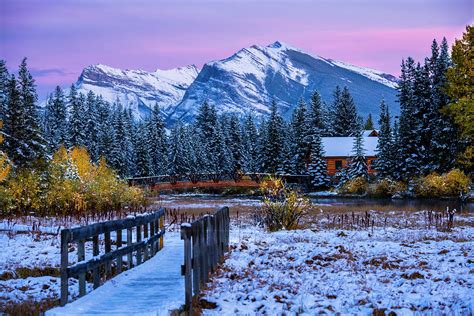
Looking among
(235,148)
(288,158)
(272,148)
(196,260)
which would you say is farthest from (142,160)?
(196,260)

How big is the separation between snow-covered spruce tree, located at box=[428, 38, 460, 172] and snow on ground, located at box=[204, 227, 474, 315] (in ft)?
131

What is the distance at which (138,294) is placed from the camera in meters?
10.3

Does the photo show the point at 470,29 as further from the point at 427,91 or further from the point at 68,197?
the point at 68,197

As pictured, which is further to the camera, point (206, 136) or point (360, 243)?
point (206, 136)

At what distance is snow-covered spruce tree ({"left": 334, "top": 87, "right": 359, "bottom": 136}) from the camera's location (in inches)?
3853

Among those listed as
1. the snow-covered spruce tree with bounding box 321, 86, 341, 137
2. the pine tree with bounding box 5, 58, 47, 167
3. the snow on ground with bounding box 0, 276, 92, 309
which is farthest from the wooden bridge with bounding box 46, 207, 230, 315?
the snow-covered spruce tree with bounding box 321, 86, 341, 137

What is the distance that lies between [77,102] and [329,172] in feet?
140

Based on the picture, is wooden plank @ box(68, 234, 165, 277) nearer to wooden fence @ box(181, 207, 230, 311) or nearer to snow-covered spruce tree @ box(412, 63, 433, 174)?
wooden fence @ box(181, 207, 230, 311)

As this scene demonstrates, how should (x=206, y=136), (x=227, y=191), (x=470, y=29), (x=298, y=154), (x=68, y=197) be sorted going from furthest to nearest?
(x=206, y=136)
(x=298, y=154)
(x=227, y=191)
(x=470, y=29)
(x=68, y=197)

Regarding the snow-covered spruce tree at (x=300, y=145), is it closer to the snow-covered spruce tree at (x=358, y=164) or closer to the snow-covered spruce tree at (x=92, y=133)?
the snow-covered spruce tree at (x=358, y=164)

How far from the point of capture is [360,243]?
17.5m

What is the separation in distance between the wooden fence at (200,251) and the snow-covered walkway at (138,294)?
0.33 m

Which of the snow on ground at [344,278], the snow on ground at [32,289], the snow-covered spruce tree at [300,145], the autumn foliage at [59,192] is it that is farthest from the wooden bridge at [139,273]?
the snow-covered spruce tree at [300,145]

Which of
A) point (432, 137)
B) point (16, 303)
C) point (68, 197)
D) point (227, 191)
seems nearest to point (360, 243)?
point (16, 303)
